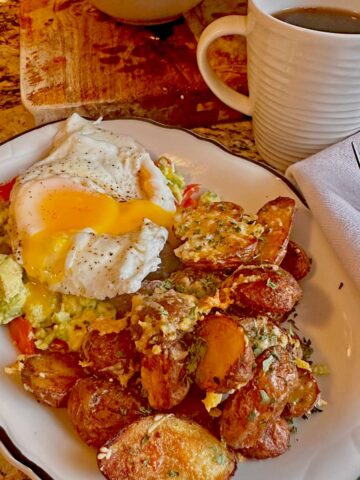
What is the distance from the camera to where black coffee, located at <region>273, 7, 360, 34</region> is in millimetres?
1427

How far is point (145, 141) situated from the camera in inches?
61.7

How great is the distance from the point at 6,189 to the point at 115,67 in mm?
550

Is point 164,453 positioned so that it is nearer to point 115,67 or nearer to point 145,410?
point 145,410

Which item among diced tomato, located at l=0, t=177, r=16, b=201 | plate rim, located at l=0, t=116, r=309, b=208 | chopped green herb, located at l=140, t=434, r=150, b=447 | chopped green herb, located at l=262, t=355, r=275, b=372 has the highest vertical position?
plate rim, located at l=0, t=116, r=309, b=208

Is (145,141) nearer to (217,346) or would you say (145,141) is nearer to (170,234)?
(170,234)

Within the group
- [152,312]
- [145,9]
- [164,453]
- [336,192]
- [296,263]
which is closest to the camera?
[164,453]

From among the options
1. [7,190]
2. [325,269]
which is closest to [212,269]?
[325,269]

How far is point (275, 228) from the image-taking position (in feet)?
4.25

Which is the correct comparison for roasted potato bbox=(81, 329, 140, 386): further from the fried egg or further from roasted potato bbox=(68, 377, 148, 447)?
the fried egg

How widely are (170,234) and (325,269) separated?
348mm

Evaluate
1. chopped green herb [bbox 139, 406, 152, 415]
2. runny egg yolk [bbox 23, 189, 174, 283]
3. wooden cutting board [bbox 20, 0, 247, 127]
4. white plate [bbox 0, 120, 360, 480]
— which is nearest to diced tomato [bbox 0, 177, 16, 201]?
white plate [bbox 0, 120, 360, 480]

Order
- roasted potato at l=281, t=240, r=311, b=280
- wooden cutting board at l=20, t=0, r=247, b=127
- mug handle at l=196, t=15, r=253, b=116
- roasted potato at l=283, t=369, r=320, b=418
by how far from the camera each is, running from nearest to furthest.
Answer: roasted potato at l=283, t=369, r=320, b=418
roasted potato at l=281, t=240, r=311, b=280
mug handle at l=196, t=15, r=253, b=116
wooden cutting board at l=20, t=0, r=247, b=127

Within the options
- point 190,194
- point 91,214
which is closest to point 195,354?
point 91,214

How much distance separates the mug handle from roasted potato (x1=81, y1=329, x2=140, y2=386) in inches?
29.2
